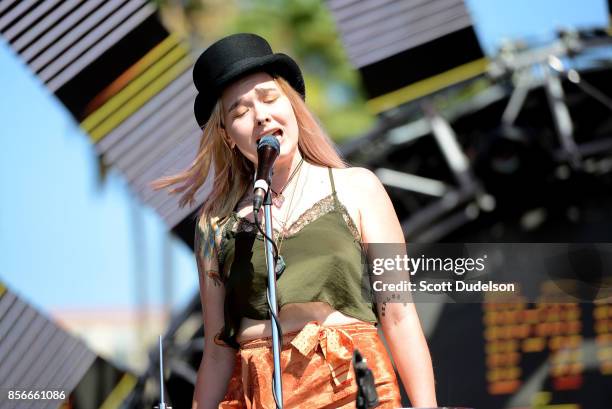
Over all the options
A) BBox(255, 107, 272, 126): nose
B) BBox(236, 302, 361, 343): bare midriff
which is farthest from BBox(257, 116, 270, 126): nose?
BBox(236, 302, 361, 343): bare midriff

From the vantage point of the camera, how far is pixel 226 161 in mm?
2787

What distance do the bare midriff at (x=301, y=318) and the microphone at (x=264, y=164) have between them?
319mm

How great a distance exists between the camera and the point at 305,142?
2766 mm

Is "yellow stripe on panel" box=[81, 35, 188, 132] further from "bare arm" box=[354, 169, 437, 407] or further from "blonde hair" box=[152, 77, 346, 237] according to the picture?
"bare arm" box=[354, 169, 437, 407]

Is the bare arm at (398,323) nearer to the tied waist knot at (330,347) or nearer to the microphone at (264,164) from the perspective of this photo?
the tied waist knot at (330,347)

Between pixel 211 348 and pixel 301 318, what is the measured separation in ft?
1.17

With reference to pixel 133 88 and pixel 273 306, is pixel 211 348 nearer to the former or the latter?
pixel 273 306

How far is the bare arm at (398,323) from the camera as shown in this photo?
254 centimetres

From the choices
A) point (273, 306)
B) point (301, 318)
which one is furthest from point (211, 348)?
point (273, 306)

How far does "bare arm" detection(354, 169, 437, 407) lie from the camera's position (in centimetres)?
254

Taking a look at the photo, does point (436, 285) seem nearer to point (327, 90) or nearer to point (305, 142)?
point (305, 142)

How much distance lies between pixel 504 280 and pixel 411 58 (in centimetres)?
220

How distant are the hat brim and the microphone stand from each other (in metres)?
0.41

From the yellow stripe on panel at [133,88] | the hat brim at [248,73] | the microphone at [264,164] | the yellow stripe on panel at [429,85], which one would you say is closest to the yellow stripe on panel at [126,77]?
the yellow stripe on panel at [133,88]
